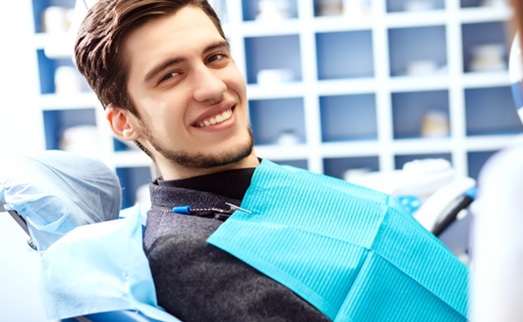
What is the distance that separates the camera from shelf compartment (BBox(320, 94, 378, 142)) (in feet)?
11.8

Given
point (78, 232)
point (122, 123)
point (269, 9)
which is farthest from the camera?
point (269, 9)

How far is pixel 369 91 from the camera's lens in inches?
133

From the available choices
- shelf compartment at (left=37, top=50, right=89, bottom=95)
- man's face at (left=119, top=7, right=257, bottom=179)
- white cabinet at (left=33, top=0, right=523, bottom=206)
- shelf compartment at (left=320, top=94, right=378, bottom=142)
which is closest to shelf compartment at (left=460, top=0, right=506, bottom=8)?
white cabinet at (left=33, top=0, right=523, bottom=206)

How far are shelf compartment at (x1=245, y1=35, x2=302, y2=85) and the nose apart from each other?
7.86ft

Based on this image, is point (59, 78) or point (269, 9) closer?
point (269, 9)

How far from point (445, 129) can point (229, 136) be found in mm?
2432

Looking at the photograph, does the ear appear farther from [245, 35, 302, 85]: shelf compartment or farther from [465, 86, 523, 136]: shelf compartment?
[465, 86, 523, 136]: shelf compartment

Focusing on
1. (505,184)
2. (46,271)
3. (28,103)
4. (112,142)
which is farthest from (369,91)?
(505,184)

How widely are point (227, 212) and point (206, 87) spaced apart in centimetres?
21

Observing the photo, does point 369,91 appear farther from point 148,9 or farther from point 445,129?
point 148,9

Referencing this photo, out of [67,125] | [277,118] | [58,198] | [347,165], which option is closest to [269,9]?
[277,118]

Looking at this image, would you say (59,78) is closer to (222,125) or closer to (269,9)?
(269,9)

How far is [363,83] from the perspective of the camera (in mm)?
3381

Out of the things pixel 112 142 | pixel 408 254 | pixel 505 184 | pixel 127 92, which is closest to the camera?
pixel 505 184
